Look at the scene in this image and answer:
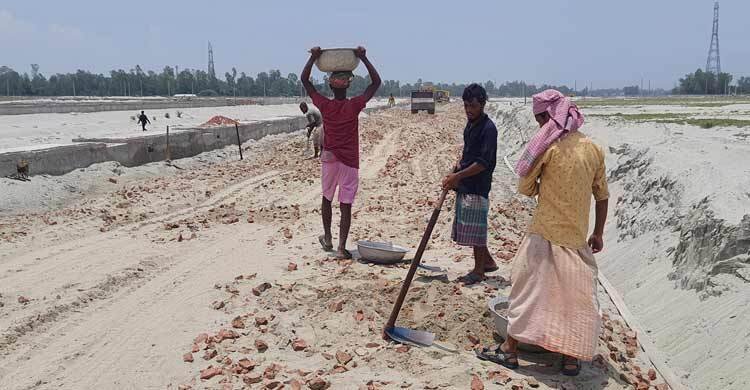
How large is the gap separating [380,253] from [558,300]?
2.69 metres

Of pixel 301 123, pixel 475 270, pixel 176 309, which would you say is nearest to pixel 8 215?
pixel 176 309

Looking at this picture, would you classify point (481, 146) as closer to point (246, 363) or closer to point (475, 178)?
point (475, 178)

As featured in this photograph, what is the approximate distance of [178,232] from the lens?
7340 millimetres

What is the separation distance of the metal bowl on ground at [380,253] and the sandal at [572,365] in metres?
2.54

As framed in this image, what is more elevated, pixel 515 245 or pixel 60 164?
pixel 60 164

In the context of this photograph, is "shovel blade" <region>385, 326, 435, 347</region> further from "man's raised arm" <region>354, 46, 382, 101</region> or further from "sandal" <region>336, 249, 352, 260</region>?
"man's raised arm" <region>354, 46, 382, 101</region>

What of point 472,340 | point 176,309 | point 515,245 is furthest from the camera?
point 515,245

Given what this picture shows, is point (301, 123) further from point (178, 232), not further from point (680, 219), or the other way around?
point (680, 219)

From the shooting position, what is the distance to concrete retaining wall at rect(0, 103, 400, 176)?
944 centimetres

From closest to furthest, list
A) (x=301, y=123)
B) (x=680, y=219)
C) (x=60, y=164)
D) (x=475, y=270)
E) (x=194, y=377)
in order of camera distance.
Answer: (x=194, y=377) → (x=475, y=270) → (x=680, y=219) → (x=60, y=164) → (x=301, y=123)

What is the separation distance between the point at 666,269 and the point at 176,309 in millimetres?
4236

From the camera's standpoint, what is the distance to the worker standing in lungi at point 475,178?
4.81 meters

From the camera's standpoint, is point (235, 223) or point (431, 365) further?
point (235, 223)

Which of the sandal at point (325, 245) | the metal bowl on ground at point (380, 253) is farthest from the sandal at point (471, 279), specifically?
the sandal at point (325, 245)
